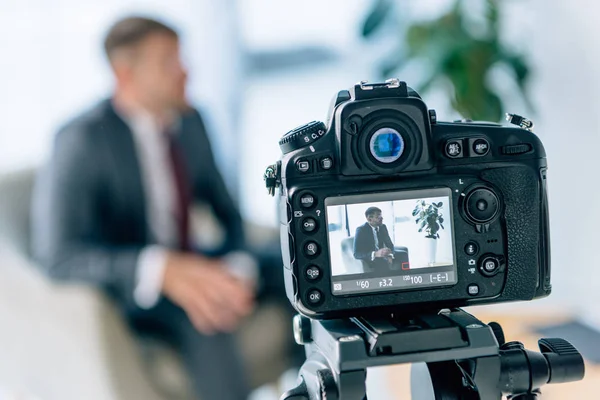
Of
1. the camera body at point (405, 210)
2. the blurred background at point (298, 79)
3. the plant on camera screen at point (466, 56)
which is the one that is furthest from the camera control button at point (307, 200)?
the plant on camera screen at point (466, 56)

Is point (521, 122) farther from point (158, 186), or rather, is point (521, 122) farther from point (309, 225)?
point (158, 186)

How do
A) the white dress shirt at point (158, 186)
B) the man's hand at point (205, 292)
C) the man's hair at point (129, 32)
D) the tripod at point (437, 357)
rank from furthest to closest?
the man's hair at point (129, 32) → the white dress shirt at point (158, 186) → the man's hand at point (205, 292) → the tripod at point (437, 357)

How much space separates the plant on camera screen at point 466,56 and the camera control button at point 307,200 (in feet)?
3.94

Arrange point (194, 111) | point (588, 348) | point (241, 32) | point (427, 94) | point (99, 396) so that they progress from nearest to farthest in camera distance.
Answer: point (588, 348) → point (99, 396) → point (427, 94) → point (194, 111) → point (241, 32)

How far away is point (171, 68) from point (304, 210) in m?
1.47

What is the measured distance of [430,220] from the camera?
0.61m

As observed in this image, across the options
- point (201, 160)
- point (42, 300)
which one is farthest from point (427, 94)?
point (42, 300)

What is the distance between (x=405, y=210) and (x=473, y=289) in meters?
0.10

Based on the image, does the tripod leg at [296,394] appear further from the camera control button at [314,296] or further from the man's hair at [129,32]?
the man's hair at [129,32]

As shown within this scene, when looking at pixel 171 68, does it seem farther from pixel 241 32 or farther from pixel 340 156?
pixel 340 156

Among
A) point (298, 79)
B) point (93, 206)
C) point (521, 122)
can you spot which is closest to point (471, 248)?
point (521, 122)

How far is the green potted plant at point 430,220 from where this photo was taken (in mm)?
609

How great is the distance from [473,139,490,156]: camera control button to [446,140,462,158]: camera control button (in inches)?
0.5

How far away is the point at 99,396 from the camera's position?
64.6 inches
